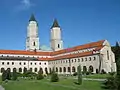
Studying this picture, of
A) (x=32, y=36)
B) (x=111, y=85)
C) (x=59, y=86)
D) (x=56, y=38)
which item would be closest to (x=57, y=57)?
(x=56, y=38)

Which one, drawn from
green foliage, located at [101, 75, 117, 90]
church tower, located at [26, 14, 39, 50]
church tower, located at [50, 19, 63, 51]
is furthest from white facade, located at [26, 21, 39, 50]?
green foliage, located at [101, 75, 117, 90]

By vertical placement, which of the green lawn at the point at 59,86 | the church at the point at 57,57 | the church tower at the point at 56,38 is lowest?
the green lawn at the point at 59,86

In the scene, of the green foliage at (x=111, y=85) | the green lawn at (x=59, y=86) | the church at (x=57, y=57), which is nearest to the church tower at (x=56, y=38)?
the church at (x=57, y=57)

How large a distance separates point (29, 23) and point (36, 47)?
12.2 m

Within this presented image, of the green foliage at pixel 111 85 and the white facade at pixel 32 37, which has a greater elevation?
the white facade at pixel 32 37

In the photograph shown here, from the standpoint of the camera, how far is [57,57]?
307ft

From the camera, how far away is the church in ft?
232

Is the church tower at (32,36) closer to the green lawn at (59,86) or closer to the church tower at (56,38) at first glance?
the church tower at (56,38)

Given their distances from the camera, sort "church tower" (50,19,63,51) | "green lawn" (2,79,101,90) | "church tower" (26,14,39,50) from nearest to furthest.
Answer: "green lawn" (2,79,101,90), "church tower" (26,14,39,50), "church tower" (50,19,63,51)

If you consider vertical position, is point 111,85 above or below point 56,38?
below

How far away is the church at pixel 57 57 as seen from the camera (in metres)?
70.8

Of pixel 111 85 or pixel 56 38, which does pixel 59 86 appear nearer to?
pixel 111 85

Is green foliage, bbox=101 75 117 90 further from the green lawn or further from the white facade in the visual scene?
the white facade

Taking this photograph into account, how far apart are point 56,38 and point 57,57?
17.1m
